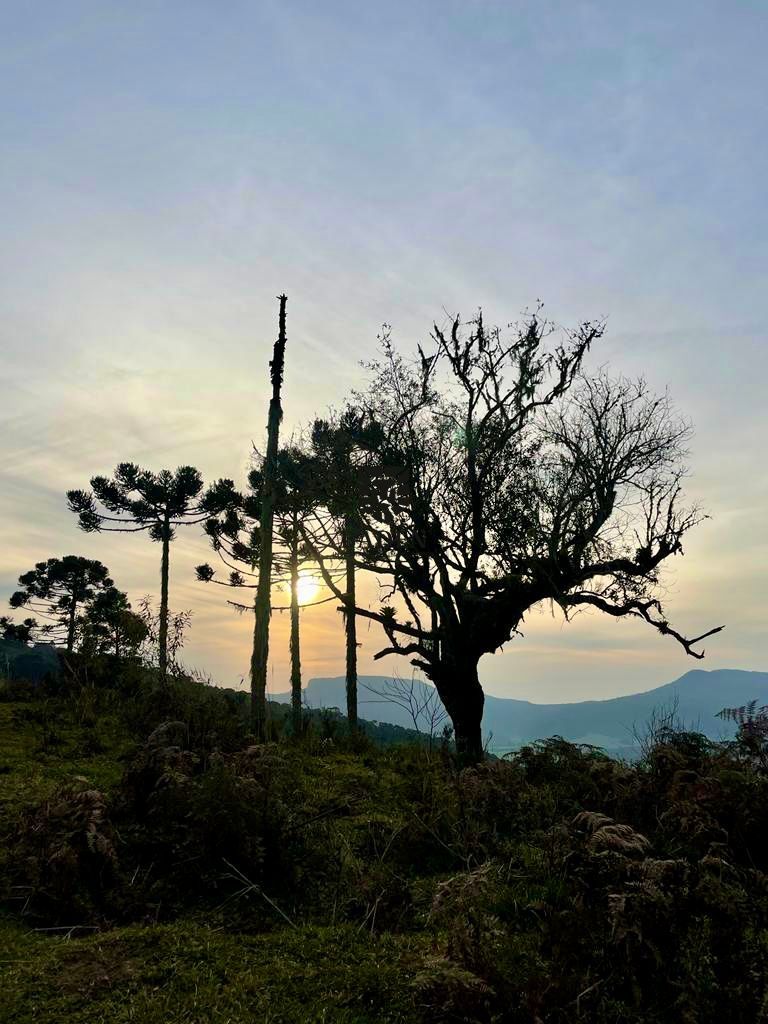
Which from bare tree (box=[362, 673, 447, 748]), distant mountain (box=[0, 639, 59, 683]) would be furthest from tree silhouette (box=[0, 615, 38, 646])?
bare tree (box=[362, 673, 447, 748])

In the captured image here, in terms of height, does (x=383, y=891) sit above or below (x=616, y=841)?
below

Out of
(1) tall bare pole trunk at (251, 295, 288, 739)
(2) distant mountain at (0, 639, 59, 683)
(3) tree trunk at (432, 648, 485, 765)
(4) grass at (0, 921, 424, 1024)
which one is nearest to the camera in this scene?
(4) grass at (0, 921, 424, 1024)

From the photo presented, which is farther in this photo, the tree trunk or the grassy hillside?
the tree trunk

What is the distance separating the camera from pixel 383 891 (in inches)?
199

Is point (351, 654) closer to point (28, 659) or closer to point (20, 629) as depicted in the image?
point (20, 629)

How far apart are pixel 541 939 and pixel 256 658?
52.3 feet

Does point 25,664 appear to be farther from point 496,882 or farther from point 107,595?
point 496,882

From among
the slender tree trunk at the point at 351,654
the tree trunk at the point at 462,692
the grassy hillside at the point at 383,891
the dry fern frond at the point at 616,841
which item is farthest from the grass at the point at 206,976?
the slender tree trunk at the point at 351,654

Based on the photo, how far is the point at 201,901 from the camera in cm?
509

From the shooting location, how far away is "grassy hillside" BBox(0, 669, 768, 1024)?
3.56m

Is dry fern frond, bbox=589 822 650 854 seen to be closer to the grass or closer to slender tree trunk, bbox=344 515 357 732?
the grass

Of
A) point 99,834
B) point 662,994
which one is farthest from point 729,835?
point 99,834

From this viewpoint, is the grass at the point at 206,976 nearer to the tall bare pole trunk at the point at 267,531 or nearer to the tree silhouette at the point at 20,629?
the tall bare pole trunk at the point at 267,531

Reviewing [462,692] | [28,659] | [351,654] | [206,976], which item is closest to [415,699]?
[206,976]
